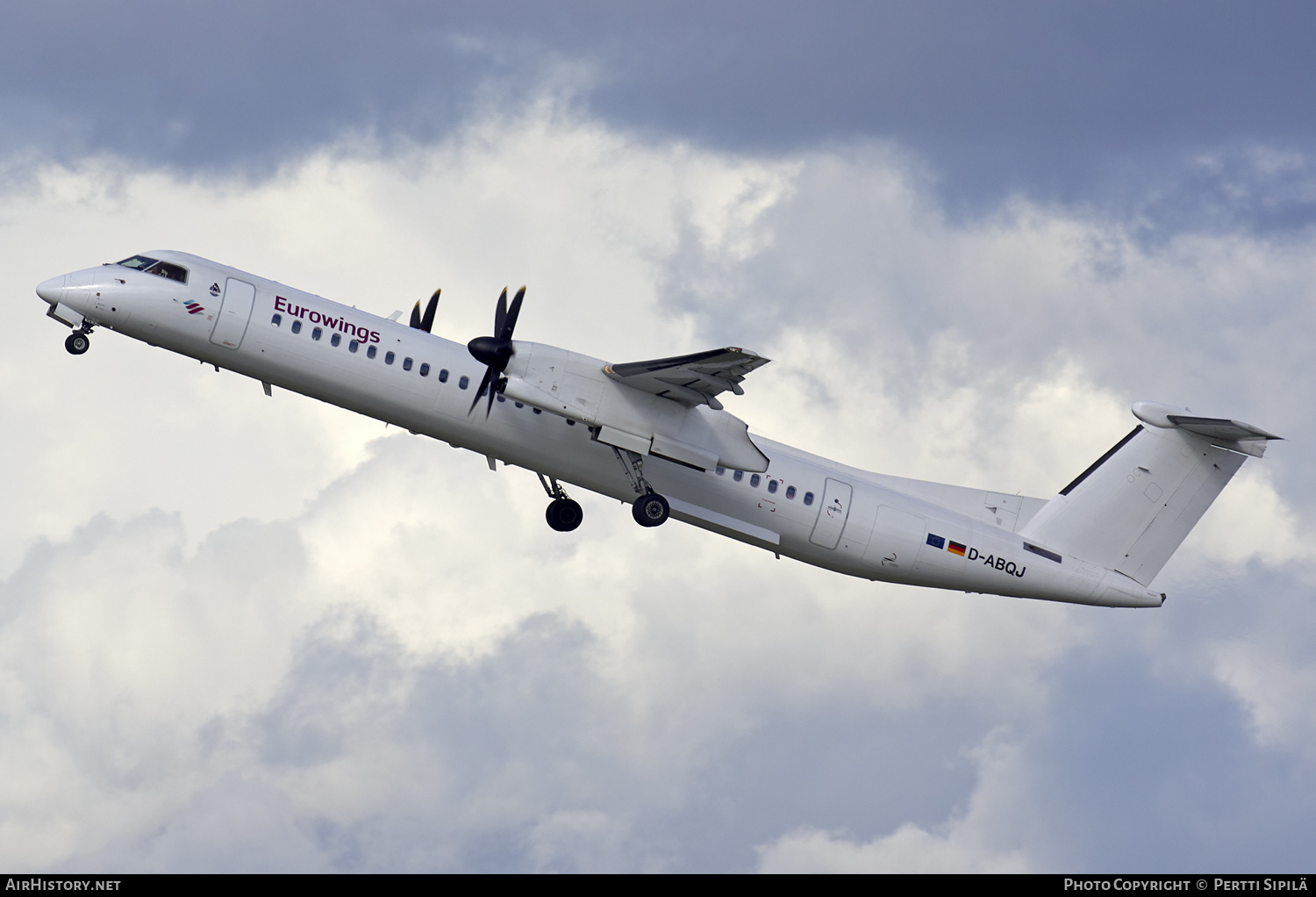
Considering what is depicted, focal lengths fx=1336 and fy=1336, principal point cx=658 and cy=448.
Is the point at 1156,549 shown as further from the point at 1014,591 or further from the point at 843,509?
the point at 843,509

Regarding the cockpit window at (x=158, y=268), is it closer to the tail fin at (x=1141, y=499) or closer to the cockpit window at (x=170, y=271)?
the cockpit window at (x=170, y=271)

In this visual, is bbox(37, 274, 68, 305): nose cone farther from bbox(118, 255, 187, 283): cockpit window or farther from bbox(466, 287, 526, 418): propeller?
bbox(466, 287, 526, 418): propeller

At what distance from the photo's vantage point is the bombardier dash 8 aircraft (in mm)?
27359

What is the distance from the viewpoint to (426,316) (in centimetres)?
3114

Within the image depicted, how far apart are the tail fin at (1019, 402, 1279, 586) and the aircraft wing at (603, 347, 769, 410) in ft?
31.4

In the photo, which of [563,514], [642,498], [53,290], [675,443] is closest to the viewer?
[53,290]

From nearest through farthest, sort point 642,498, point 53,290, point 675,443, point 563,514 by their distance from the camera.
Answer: point 53,290
point 675,443
point 642,498
point 563,514

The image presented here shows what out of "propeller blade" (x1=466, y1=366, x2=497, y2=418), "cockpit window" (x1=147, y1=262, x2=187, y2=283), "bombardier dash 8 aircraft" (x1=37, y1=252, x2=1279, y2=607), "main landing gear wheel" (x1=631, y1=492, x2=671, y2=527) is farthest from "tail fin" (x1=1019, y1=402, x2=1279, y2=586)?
"cockpit window" (x1=147, y1=262, x2=187, y2=283)

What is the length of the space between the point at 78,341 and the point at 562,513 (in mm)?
11361

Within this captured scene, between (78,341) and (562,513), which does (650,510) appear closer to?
(562,513)

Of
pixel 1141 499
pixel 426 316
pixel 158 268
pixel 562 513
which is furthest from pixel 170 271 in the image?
pixel 1141 499

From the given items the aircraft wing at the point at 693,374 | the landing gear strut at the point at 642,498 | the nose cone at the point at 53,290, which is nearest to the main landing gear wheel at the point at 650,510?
the landing gear strut at the point at 642,498

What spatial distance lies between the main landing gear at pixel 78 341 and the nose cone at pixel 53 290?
739mm
